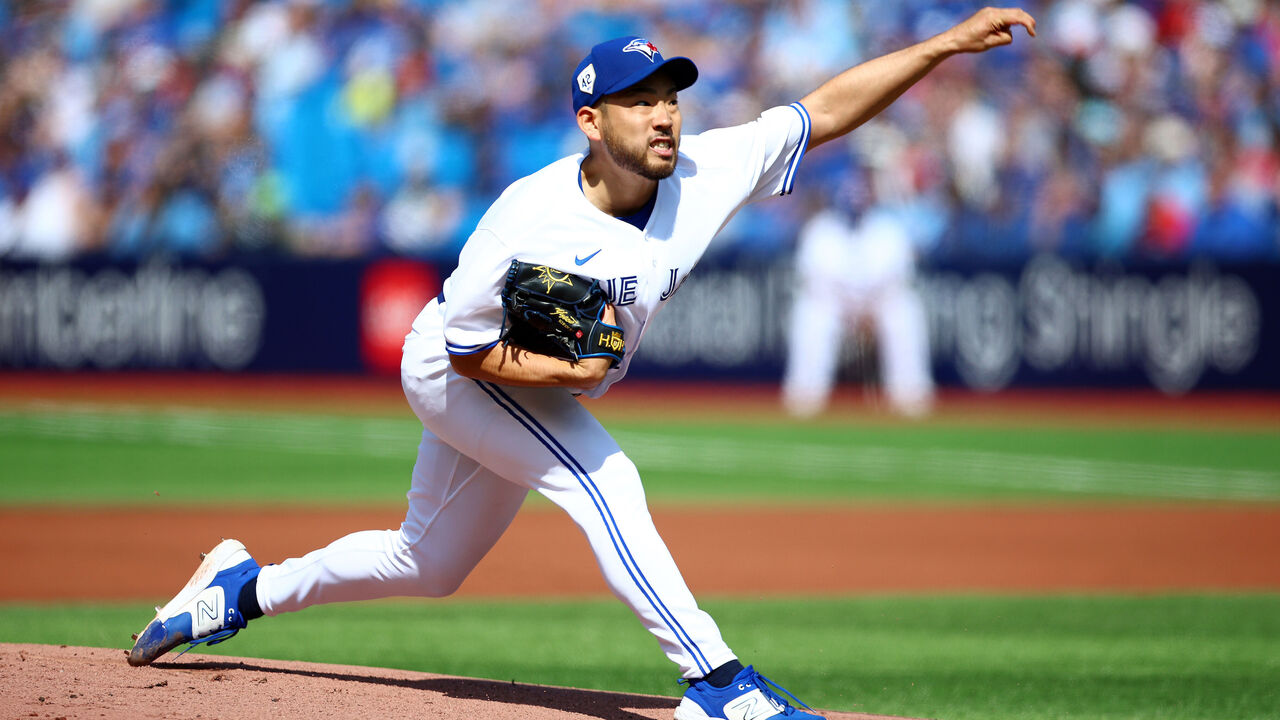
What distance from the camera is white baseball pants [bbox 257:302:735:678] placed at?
3.82 m

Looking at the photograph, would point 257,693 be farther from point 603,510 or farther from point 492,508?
point 603,510

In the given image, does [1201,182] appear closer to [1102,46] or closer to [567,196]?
[1102,46]

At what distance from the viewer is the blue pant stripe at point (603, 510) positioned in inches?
149

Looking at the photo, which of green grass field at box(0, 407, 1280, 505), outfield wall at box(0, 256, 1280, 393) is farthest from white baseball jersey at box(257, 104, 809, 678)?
outfield wall at box(0, 256, 1280, 393)

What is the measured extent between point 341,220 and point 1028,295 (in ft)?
28.6

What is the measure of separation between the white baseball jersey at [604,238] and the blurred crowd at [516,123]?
44.1 feet

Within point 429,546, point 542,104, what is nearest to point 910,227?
point 542,104

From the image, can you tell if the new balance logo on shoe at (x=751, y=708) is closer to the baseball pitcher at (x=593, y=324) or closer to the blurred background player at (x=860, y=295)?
the baseball pitcher at (x=593, y=324)

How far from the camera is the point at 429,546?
4.35 m

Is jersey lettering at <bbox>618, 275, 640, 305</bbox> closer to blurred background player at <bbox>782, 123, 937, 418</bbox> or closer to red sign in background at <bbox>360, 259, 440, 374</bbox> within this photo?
blurred background player at <bbox>782, 123, 937, 418</bbox>

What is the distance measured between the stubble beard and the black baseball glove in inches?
13.1

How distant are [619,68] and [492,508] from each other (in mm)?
1391

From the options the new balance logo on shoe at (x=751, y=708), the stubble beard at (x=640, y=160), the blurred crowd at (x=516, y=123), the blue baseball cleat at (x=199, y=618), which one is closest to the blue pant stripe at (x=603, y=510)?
the new balance logo on shoe at (x=751, y=708)

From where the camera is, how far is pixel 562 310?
3.79 metres
